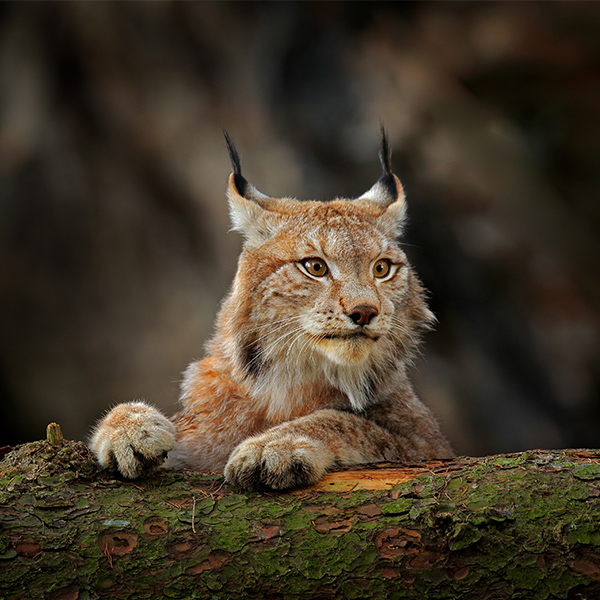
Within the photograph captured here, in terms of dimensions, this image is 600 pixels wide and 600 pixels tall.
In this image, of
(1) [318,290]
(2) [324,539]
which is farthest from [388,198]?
(2) [324,539]

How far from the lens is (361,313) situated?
10.6 ft

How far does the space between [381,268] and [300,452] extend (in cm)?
132

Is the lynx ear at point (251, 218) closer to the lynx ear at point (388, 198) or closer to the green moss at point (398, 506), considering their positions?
the lynx ear at point (388, 198)

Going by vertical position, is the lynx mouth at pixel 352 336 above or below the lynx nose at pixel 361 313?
below

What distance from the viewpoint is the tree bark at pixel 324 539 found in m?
2.34

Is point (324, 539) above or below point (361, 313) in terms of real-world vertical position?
below

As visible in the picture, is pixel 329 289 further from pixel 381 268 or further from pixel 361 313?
pixel 381 268

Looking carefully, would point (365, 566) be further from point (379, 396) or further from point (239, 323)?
point (239, 323)

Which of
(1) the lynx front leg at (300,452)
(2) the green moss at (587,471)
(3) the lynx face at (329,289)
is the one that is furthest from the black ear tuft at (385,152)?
(2) the green moss at (587,471)

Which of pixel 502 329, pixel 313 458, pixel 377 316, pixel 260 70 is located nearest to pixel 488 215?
pixel 502 329

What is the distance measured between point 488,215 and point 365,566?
4740 mm

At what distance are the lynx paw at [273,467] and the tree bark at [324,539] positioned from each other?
94mm

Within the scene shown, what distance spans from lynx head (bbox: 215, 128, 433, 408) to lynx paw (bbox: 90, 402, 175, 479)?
2.59ft

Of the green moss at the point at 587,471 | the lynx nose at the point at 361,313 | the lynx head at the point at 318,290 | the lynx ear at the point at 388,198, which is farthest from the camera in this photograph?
the lynx ear at the point at 388,198
